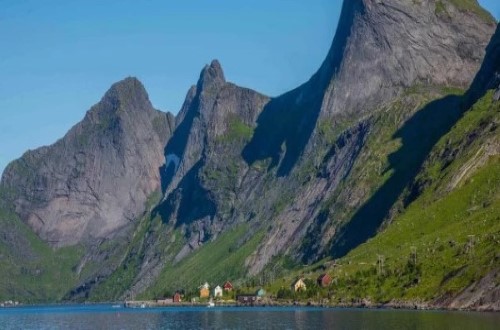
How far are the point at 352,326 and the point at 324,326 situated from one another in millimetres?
7564

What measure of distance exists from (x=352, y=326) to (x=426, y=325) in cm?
1459

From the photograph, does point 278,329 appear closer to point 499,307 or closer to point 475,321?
point 475,321

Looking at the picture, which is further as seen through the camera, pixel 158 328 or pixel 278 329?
pixel 158 328

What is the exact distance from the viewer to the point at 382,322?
174500 millimetres

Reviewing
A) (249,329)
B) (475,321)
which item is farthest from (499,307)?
(249,329)

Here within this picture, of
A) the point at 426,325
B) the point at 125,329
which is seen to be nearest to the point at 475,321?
the point at 426,325

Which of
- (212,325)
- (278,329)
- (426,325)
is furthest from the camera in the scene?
(212,325)

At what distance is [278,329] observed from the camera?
562 feet

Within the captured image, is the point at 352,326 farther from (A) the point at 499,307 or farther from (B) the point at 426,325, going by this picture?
(A) the point at 499,307

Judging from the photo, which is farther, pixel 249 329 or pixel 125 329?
pixel 125 329

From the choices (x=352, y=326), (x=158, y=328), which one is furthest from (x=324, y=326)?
(x=158, y=328)

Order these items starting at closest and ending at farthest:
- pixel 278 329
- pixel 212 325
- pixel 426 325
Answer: pixel 426 325 → pixel 278 329 → pixel 212 325

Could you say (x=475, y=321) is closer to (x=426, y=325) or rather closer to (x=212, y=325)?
(x=426, y=325)

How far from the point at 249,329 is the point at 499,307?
59.1 metres
